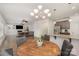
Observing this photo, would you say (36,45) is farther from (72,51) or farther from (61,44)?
(72,51)

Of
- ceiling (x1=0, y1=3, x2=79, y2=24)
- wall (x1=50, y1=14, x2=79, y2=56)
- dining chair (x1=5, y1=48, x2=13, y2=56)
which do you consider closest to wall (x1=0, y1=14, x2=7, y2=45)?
ceiling (x1=0, y1=3, x2=79, y2=24)

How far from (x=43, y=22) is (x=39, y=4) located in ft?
1.16

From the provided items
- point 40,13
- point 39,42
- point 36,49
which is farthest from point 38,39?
point 40,13

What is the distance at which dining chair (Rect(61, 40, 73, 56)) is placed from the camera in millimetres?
1817

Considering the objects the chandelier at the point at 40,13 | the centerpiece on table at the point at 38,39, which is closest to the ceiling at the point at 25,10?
the chandelier at the point at 40,13

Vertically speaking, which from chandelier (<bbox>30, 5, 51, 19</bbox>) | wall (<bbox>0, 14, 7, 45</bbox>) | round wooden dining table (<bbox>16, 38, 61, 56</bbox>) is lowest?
round wooden dining table (<bbox>16, 38, 61, 56</bbox>)

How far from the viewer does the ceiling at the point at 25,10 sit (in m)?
1.73

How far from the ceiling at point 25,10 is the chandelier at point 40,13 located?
0.16 feet

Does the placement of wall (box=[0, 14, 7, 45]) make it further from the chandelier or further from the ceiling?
the chandelier

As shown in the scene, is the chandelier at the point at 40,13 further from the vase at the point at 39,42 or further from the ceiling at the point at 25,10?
the vase at the point at 39,42

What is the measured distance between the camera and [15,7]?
1754mm

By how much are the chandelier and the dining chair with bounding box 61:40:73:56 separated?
56cm

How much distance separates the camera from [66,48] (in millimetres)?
1849

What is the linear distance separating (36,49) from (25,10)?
0.71 m
